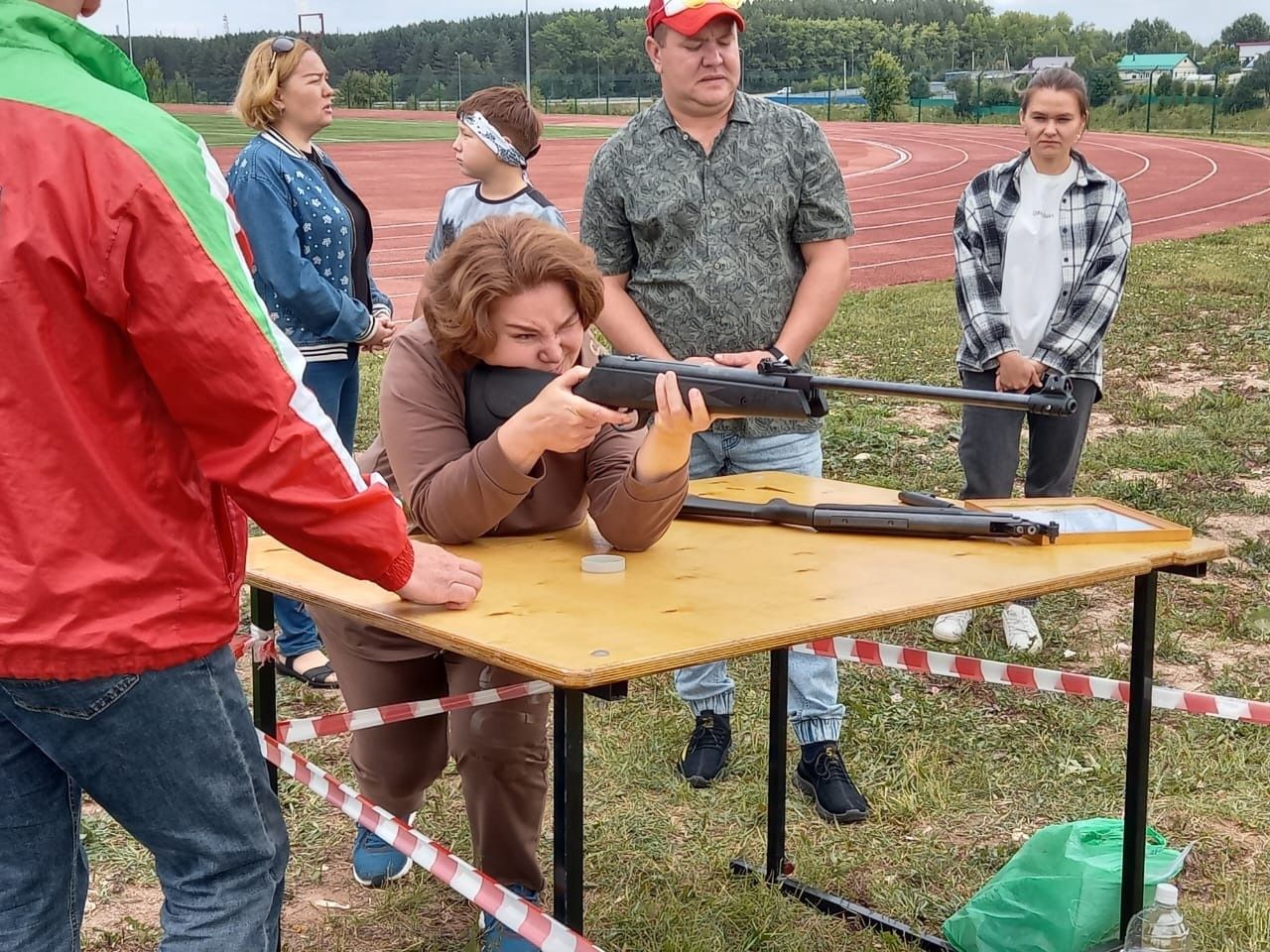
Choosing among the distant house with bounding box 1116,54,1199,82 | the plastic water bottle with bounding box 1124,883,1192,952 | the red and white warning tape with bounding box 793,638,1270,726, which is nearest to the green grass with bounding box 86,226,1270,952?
the plastic water bottle with bounding box 1124,883,1192,952

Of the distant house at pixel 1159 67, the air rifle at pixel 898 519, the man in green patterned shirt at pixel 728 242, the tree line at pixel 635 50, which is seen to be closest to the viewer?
the air rifle at pixel 898 519

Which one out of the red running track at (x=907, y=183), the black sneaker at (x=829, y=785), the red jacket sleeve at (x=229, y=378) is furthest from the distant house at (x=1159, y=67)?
the red jacket sleeve at (x=229, y=378)

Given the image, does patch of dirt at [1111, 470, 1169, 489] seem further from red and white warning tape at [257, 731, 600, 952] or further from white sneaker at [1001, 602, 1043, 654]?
red and white warning tape at [257, 731, 600, 952]

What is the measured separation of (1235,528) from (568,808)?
465cm

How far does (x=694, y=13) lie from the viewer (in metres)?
3.52

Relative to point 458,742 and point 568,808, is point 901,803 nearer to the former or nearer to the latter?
point 458,742

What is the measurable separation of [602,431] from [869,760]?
1733 mm

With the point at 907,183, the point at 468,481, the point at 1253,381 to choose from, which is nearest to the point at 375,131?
the point at 907,183

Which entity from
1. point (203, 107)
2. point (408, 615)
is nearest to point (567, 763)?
point (408, 615)

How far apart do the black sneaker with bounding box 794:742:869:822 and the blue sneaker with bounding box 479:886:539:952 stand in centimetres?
102

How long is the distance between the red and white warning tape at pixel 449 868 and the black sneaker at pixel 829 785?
4.18 feet

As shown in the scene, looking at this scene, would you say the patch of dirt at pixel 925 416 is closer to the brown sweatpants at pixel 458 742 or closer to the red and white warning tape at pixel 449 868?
the brown sweatpants at pixel 458 742

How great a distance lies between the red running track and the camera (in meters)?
19.1

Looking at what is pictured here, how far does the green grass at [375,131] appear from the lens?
39.0 meters
